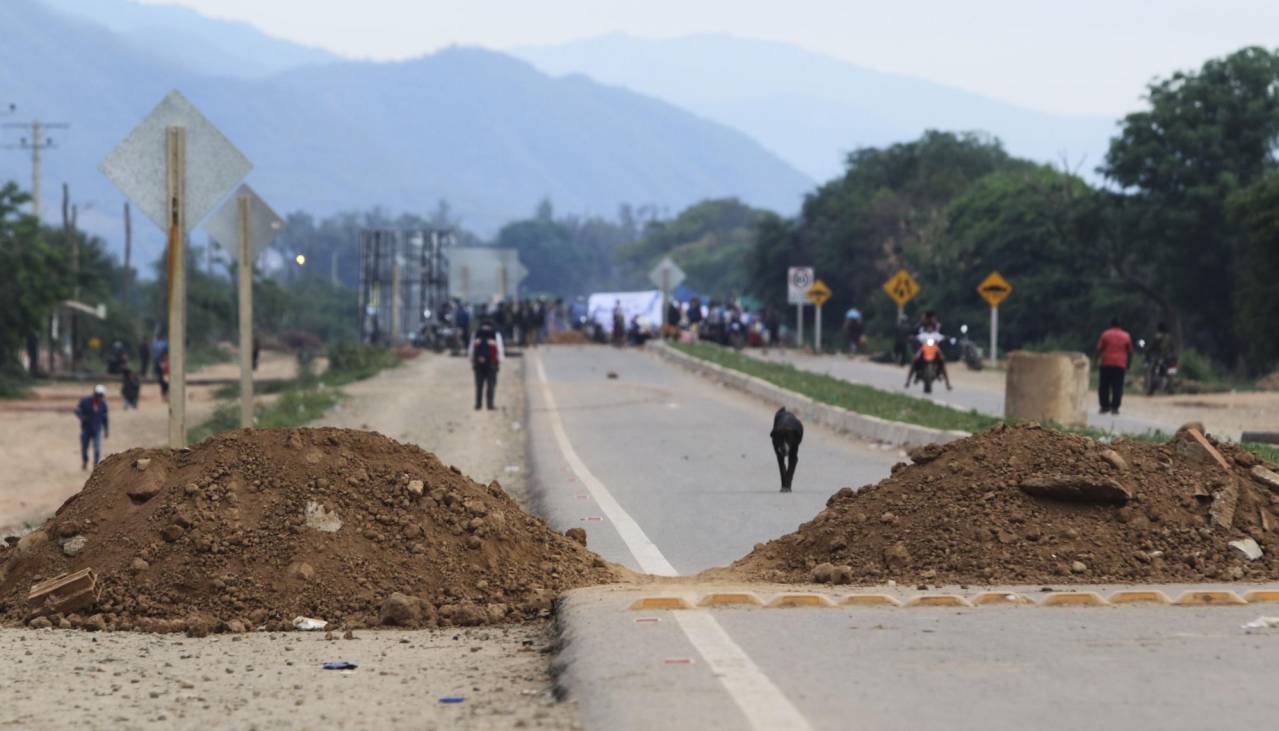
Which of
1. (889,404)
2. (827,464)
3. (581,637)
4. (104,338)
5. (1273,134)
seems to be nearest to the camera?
(581,637)

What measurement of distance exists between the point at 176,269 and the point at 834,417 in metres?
14.0

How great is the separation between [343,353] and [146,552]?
1833 inches

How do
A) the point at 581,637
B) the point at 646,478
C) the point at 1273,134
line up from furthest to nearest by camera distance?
the point at 1273,134 → the point at 646,478 → the point at 581,637

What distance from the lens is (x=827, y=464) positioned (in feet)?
64.4

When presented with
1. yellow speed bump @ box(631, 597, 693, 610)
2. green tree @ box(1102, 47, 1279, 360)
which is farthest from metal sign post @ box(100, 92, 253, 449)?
green tree @ box(1102, 47, 1279, 360)

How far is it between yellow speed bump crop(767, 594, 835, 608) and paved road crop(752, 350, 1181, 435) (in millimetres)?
13917

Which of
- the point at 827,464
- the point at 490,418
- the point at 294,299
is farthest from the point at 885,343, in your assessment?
the point at 294,299

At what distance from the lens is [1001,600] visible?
874 centimetres

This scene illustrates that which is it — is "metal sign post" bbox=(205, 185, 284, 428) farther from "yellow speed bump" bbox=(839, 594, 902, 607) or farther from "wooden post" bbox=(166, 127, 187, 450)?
"yellow speed bump" bbox=(839, 594, 902, 607)

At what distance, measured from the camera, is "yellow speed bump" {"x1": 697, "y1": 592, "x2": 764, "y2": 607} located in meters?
8.56

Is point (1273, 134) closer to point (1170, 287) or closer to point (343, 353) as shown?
point (1170, 287)

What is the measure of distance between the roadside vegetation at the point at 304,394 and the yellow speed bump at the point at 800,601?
18976mm

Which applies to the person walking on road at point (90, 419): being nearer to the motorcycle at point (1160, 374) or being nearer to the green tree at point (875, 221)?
the motorcycle at point (1160, 374)

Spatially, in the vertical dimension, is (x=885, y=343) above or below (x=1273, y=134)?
below
